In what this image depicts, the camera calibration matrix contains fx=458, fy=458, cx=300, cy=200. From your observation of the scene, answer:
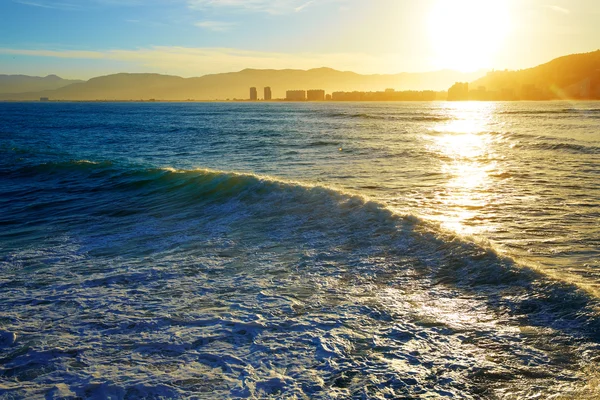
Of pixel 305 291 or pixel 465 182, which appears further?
pixel 465 182

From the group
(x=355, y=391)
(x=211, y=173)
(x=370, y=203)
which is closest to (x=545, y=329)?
(x=355, y=391)

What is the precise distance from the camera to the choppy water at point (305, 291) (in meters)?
5.52

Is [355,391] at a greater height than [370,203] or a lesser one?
lesser

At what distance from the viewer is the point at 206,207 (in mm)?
15562

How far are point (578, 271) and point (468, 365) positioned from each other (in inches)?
158

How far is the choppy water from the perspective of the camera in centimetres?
552

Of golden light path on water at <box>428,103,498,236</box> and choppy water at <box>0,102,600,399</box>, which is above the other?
golden light path on water at <box>428,103,498,236</box>

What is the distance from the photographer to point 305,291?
26.2ft

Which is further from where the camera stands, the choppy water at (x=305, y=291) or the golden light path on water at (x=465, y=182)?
the golden light path on water at (x=465, y=182)

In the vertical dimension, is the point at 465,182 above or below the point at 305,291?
above

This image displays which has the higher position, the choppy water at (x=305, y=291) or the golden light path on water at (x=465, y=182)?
the golden light path on water at (x=465, y=182)

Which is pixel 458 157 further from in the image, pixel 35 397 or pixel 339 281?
pixel 35 397

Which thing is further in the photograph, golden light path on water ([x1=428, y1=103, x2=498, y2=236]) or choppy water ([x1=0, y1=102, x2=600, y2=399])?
golden light path on water ([x1=428, y1=103, x2=498, y2=236])

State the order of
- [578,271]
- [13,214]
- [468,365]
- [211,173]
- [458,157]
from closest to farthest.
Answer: [468,365], [578,271], [13,214], [211,173], [458,157]
